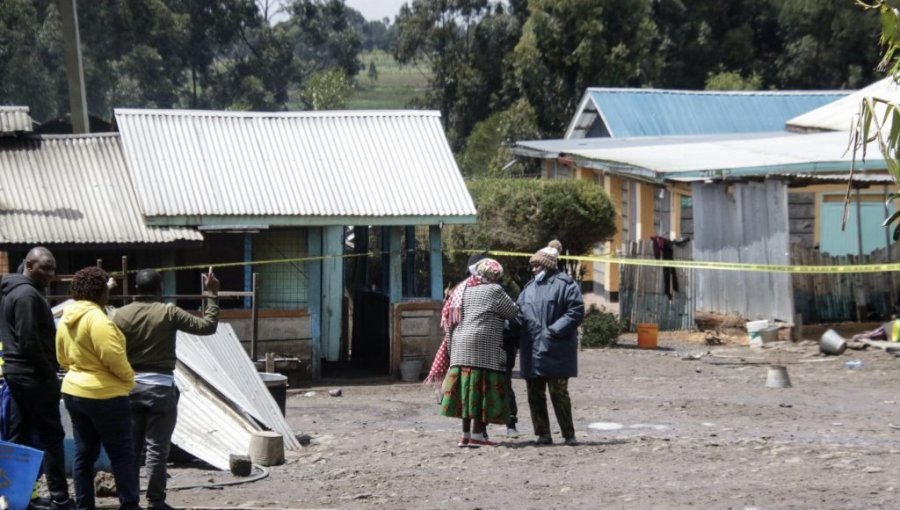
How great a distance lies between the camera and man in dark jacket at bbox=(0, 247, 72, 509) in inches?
337

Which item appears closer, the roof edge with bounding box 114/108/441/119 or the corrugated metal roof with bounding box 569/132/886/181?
the roof edge with bounding box 114/108/441/119

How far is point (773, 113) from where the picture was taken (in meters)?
36.6

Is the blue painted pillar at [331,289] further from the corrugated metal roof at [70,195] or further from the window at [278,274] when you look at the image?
the corrugated metal roof at [70,195]

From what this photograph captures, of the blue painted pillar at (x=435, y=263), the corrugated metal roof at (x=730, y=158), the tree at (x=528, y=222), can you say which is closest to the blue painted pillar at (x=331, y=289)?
the blue painted pillar at (x=435, y=263)

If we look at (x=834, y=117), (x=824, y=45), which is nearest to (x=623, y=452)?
(x=834, y=117)

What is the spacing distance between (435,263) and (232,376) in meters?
6.39

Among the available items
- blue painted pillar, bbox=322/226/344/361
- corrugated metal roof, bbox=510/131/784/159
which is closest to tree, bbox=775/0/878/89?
corrugated metal roof, bbox=510/131/784/159

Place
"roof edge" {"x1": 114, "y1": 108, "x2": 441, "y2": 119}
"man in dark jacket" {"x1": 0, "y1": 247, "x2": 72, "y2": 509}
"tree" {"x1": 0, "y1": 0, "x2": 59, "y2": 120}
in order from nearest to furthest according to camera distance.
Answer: "man in dark jacket" {"x1": 0, "y1": 247, "x2": 72, "y2": 509}, "roof edge" {"x1": 114, "y1": 108, "x2": 441, "y2": 119}, "tree" {"x1": 0, "y1": 0, "x2": 59, "y2": 120}

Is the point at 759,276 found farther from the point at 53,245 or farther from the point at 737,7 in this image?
the point at 737,7

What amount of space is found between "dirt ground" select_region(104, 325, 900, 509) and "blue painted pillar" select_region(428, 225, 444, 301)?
160 cm

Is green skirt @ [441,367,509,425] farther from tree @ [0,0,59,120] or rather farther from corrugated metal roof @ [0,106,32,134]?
tree @ [0,0,59,120]

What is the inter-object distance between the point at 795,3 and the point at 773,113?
10509 mm

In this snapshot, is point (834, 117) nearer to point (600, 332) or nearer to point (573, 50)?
point (600, 332)

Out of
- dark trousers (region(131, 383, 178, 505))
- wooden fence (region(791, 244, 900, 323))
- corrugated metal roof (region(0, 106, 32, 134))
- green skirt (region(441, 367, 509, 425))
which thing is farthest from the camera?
wooden fence (region(791, 244, 900, 323))
